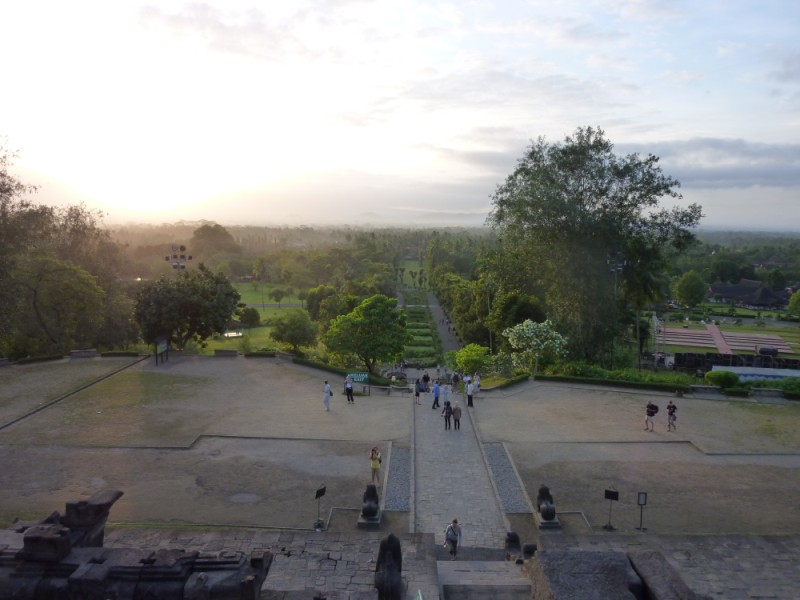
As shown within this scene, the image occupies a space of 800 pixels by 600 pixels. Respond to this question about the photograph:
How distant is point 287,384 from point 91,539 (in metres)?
14.4

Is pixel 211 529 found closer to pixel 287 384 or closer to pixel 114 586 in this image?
pixel 114 586

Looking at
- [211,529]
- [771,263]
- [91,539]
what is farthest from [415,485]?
[771,263]

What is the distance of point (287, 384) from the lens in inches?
920

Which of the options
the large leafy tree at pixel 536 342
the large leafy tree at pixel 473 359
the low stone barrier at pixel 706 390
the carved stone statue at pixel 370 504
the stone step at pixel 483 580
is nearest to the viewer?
the stone step at pixel 483 580

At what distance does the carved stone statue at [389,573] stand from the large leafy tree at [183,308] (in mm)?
21704

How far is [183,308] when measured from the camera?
90.4ft

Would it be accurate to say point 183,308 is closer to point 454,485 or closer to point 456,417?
point 456,417

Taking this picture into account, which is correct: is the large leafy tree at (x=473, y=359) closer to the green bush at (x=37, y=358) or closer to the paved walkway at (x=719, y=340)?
the green bush at (x=37, y=358)

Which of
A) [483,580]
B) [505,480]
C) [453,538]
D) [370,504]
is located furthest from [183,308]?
[483,580]

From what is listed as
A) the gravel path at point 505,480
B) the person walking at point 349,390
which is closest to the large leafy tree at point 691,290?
the person walking at point 349,390

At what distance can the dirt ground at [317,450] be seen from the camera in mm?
12938

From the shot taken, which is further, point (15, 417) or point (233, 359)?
point (233, 359)

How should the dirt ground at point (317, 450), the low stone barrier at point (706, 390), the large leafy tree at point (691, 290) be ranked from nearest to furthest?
the dirt ground at point (317, 450) → the low stone barrier at point (706, 390) → the large leafy tree at point (691, 290)

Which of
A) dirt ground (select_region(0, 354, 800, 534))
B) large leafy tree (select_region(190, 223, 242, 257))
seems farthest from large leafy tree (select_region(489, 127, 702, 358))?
large leafy tree (select_region(190, 223, 242, 257))
